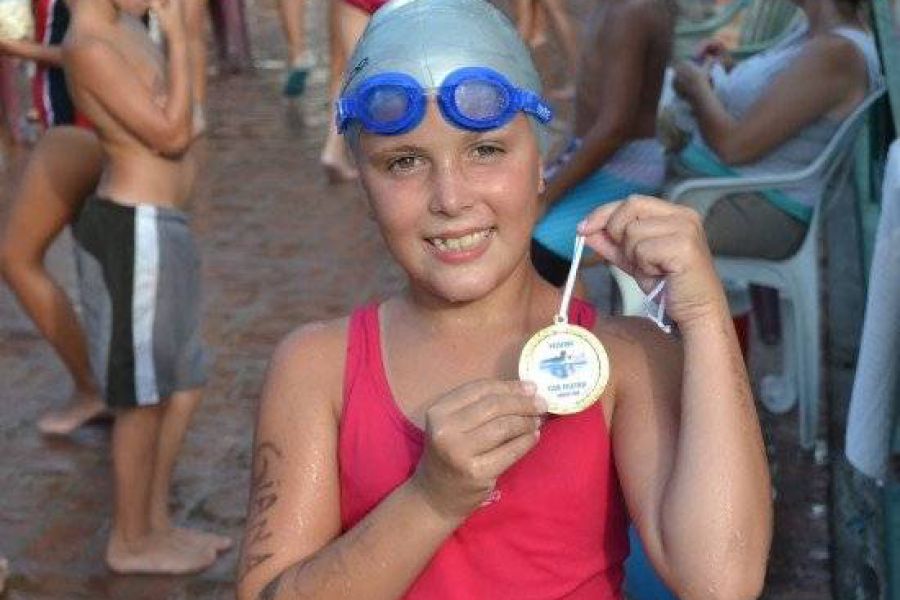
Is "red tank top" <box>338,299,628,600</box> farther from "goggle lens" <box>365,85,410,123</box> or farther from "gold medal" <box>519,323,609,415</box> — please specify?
"goggle lens" <box>365,85,410,123</box>

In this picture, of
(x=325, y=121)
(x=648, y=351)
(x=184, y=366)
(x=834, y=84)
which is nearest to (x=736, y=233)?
(x=834, y=84)

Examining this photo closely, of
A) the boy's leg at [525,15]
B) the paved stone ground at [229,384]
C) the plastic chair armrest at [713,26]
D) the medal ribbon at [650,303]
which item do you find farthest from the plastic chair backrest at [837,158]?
A: the boy's leg at [525,15]

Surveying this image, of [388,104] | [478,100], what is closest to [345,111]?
[388,104]

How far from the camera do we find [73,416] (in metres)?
5.11

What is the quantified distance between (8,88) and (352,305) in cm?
365

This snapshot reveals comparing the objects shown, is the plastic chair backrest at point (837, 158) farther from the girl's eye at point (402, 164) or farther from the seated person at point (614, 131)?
the girl's eye at point (402, 164)

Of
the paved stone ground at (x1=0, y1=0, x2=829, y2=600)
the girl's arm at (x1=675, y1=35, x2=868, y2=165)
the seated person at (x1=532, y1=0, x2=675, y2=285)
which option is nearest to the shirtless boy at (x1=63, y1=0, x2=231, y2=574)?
the paved stone ground at (x1=0, y1=0, x2=829, y2=600)

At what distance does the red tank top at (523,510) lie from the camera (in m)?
1.98

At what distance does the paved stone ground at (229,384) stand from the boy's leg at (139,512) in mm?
47

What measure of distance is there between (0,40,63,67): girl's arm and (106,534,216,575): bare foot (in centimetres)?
171

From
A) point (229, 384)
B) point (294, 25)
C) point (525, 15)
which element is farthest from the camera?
point (525, 15)

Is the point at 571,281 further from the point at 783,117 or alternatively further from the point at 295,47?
the point at 295,47

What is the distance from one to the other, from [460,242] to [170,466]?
2552 mm

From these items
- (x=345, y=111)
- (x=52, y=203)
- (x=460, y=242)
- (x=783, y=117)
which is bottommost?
(x=52, y=203)
